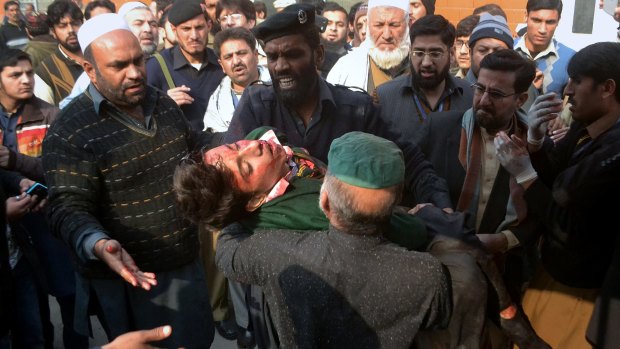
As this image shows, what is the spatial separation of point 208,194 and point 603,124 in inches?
76.8

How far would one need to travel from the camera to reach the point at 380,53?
500 cm

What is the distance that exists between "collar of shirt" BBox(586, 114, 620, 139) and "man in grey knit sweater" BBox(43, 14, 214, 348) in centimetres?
208

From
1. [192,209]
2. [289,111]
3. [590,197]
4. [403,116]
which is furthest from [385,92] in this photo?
[192,209]

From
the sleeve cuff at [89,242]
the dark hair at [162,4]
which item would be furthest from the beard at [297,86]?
the dark hair at [162,4]

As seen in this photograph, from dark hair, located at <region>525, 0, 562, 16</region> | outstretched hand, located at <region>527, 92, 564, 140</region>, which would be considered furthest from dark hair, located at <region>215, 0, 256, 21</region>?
outstretched hand, located at <region>527, 92, 564, 140</region>

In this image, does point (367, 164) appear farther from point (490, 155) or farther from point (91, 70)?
point (91, 70)

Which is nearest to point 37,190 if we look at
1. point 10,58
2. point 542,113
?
point 10,58

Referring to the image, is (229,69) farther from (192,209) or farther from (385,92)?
(192,209)

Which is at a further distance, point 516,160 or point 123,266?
point 516,160

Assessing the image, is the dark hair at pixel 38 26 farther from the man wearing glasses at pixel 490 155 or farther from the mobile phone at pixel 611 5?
the mobile phone at pixel 611 5

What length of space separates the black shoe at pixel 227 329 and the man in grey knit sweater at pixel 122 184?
1.29 metres

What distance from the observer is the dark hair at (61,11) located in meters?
6.10

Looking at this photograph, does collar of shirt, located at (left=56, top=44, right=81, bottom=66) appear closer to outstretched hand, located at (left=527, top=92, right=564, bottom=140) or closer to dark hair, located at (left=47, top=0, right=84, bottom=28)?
dark hair, located at (left=47, top=0, right=84, bottom=28)

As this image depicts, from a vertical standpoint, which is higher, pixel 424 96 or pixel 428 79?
pixel 428 79
